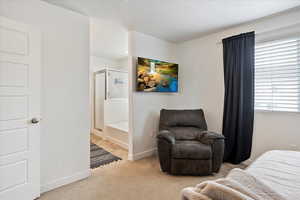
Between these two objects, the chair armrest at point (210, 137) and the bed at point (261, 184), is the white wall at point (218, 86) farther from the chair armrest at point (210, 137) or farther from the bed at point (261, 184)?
the bed at point (261, 184)

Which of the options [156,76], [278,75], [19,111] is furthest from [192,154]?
[19,111]

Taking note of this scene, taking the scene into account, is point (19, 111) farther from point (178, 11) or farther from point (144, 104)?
point (178, 11)

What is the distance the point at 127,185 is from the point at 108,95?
2.75m

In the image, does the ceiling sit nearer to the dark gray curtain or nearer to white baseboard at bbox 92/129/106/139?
the dark gray curtain

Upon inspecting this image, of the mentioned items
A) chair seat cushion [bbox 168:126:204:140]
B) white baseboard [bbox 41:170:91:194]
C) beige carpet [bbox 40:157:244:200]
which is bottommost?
beige carpet [bbox 40:157:244:200]

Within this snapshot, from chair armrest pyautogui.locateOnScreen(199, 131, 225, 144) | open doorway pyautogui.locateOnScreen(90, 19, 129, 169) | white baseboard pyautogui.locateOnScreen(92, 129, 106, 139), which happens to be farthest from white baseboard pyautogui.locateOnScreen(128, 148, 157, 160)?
white baseboard pyautogui.locateOnScreen(92, 129, 106, 139)

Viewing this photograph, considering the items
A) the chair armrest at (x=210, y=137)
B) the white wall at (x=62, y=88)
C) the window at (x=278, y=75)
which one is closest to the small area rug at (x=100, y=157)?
the white wall at (x=62, y=88)

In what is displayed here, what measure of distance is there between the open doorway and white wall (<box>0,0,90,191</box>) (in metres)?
0.69

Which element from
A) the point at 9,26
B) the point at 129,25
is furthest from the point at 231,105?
the point at 9,26

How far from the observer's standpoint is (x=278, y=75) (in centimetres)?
238

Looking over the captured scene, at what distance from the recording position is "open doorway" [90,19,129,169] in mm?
3125

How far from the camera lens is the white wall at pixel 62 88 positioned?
6.32ft

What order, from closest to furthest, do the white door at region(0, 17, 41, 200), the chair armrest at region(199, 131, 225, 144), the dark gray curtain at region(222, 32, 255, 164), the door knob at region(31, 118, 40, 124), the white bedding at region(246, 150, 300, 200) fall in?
the white bedding at region(246, 150, 300, 200)
the white door at region(0, 17, 41, 200)
the door knob at region(31, 118, 40, 124)
the chair armrest at region(199, 131, 225, 144)
the dark gray curtain at region(222, 32, 255, 164)

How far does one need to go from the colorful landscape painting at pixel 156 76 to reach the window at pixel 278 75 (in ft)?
4.95
